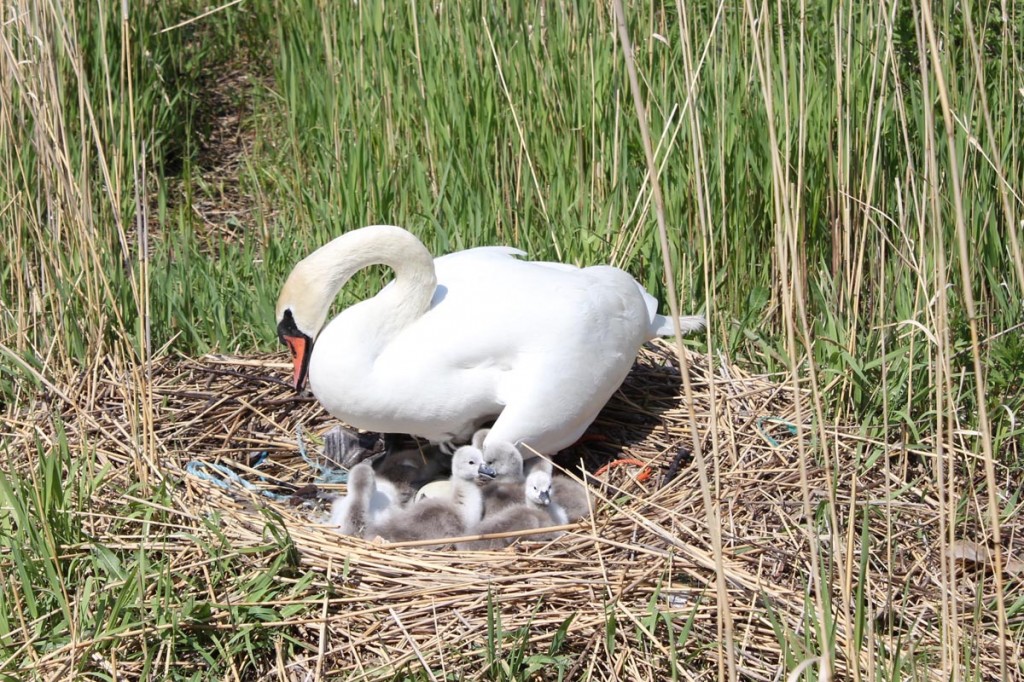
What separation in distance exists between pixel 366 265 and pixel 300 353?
1.20 feet

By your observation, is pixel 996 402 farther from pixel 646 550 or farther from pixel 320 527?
pixel 320 527

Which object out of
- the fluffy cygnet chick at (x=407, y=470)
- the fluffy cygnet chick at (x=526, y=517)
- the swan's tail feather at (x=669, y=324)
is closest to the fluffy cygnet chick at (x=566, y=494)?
the fluffy cygnet chick at (x=526, y=517)

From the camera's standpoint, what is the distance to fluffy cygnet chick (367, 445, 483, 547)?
3766 mm

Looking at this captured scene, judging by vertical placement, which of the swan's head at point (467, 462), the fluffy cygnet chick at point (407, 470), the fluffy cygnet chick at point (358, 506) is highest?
the swan's head at point (467, 462)

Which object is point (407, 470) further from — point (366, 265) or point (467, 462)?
point (366, 265)

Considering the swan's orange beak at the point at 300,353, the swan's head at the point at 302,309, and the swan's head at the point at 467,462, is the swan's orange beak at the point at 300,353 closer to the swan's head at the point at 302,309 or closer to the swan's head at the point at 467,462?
the swan's head at the point at 302,309

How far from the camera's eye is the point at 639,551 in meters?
3.53

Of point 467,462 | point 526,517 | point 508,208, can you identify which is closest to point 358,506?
point 467,462

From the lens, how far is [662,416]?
14.7 ft

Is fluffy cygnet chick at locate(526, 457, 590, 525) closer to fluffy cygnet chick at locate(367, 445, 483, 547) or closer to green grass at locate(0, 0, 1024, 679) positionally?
fluffy cygnet chick at locate(367, 445, 483, 547)

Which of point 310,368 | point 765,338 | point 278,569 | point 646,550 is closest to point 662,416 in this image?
point 765,338

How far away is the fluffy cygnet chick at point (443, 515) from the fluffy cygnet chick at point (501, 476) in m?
0.03

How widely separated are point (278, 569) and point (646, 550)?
1.04 m

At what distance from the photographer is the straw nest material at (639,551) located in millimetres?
3119
